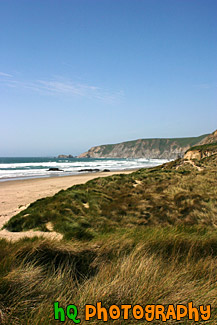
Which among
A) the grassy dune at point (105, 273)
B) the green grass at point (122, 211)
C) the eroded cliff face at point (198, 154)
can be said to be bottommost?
the green grass at point (122, 211)

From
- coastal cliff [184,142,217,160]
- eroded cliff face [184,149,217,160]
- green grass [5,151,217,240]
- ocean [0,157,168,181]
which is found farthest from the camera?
ocean [0,157,168,181]

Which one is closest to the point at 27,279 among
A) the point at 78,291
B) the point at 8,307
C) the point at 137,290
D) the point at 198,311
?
the point at 8,307

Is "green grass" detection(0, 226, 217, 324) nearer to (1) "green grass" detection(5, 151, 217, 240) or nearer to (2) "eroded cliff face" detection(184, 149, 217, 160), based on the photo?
(1) "green grass" detection(5, 151, 217, 240)

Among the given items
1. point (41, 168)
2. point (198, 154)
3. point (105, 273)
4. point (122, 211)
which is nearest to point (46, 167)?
point (41, 168)

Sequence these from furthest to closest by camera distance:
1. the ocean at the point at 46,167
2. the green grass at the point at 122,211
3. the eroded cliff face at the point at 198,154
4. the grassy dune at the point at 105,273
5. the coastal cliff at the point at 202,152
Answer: the ocean at the point at 46,167 < the eroded cliff face at the point at 198,154 < the coastal cliff at the point at 202,152 < the green grass at the point at 122,211 < the grassy dune at the point at 105,273

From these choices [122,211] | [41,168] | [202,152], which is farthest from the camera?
[41,168]

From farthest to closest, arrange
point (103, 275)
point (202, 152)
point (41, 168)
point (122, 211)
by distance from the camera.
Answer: point (41, 168)
point (202, 152)
point (122, 211)
point (103, 275)

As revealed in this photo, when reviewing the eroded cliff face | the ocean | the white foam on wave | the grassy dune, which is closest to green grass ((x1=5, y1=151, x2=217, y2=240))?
the grassy dune

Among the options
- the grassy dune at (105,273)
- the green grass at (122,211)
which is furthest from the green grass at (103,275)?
the green grass at (122,211)

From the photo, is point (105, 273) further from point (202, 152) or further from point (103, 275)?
point (202, 152)

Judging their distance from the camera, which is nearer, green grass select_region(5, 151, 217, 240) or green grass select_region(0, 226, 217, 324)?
green grass select_region(0, 226, 217, 324)

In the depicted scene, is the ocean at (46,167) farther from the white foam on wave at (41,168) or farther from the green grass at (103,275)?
the green grass at (103,275)

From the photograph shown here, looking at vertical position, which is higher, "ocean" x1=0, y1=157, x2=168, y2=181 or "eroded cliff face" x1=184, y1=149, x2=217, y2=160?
"eroded cliff face" x1=184, y1=149, x2=217, y2=160

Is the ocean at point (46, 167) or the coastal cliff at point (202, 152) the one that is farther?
the ocean at point (46, 167)
